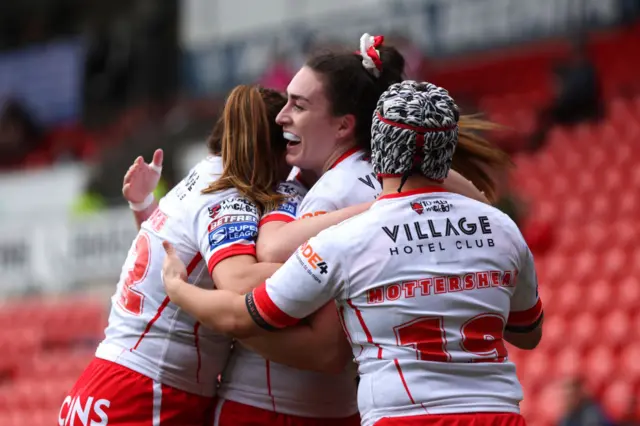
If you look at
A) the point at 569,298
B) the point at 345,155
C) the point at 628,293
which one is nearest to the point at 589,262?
the point at 569,298

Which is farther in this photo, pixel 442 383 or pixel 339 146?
pixel 339 146

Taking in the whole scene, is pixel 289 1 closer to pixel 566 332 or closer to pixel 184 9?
pixel 184 9

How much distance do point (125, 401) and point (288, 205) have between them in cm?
82

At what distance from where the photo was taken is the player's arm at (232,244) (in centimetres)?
340

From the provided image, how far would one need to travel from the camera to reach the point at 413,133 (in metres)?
3.13

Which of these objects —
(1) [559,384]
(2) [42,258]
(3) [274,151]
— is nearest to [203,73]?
(2) [42,258]

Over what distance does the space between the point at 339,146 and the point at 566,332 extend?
6.49 metres

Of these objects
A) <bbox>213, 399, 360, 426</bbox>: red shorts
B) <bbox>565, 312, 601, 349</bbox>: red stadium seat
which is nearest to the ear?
<bbox>213, 399, 360, 426</bbox>: red shorts

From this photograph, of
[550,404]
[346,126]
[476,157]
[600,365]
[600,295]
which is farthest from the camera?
[600,295]

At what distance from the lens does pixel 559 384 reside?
350 inches

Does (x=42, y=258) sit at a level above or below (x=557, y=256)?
below

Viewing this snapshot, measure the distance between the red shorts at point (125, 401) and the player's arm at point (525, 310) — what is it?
1.06 metres

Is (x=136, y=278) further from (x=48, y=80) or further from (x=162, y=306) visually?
(x=48, y=80)

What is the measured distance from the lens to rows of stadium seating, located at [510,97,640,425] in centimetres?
895
